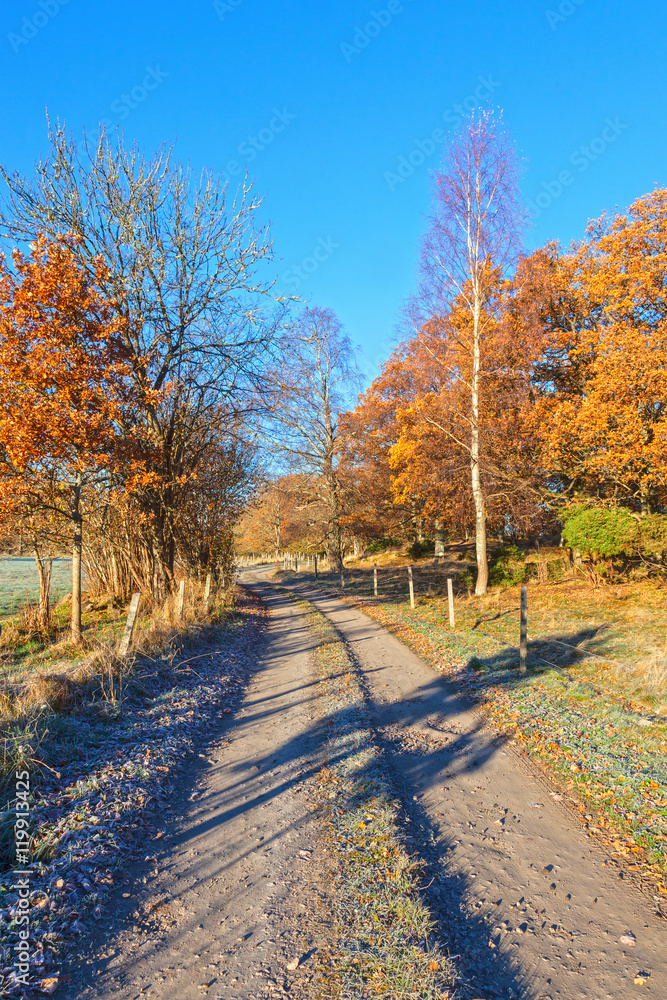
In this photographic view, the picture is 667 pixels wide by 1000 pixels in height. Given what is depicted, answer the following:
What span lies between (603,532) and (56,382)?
14.1 m

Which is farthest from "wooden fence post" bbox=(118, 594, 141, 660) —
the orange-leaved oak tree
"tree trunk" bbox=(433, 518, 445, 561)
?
"tree trunk" bbox=(433, 518, 445, 561)

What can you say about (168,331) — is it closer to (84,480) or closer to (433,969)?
(84,480)

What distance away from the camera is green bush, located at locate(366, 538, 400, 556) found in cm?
3884

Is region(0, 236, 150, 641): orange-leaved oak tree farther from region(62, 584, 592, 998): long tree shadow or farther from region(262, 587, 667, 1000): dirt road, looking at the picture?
region(262, 587, 667, 1000): dirt road

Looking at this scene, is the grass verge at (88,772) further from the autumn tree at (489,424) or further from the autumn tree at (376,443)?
the autumn tree at (376,443)

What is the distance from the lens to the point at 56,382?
1017cm

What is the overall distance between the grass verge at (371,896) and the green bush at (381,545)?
1297 inches

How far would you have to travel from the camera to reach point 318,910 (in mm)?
3404

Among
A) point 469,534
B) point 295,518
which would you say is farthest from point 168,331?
point 295,518

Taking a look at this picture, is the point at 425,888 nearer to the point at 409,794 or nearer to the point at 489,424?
the point at 409,794

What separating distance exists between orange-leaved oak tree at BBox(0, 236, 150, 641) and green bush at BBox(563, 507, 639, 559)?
470 inches

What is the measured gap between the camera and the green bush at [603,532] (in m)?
13.8

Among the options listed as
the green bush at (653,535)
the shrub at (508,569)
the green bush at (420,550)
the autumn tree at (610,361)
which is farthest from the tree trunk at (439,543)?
the green bush at (653,535)

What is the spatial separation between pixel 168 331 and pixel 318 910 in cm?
1406
